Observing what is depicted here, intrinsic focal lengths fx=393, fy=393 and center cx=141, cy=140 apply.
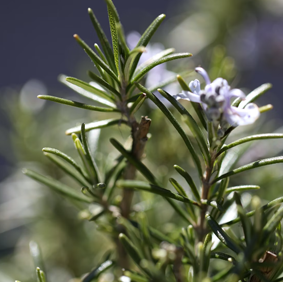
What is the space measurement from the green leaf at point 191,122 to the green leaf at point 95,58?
2.7 inches

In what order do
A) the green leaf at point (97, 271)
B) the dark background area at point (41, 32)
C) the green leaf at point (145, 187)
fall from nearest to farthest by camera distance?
1. the green leaf at point (145, 187)
2. the green leaf at point (97, 271)
3. the dark background area at point (41, 32)

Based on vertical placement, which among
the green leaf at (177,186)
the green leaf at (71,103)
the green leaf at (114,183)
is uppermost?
the green leaf at (71,103)

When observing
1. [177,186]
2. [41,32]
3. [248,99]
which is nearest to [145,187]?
[177,186]

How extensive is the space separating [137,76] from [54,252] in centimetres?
54

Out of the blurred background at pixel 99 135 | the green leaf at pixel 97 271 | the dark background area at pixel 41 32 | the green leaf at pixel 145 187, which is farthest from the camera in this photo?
the dark background area at pixel 41 32

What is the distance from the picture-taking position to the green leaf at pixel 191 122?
0.40 meters

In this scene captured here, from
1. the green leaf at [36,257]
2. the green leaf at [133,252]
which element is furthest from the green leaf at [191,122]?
the green leaf at [36,257]

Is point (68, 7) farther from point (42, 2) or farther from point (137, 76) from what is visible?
point (137, 76)

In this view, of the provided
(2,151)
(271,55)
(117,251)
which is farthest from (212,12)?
(117,251)

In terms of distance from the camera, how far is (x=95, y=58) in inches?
17.0

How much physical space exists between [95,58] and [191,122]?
127 millimetres

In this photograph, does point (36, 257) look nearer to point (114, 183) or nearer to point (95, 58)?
point (114, 183)

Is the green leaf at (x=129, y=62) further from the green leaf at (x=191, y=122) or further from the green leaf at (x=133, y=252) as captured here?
the green leaf at (x=133, y=252)

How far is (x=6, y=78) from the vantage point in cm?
261
